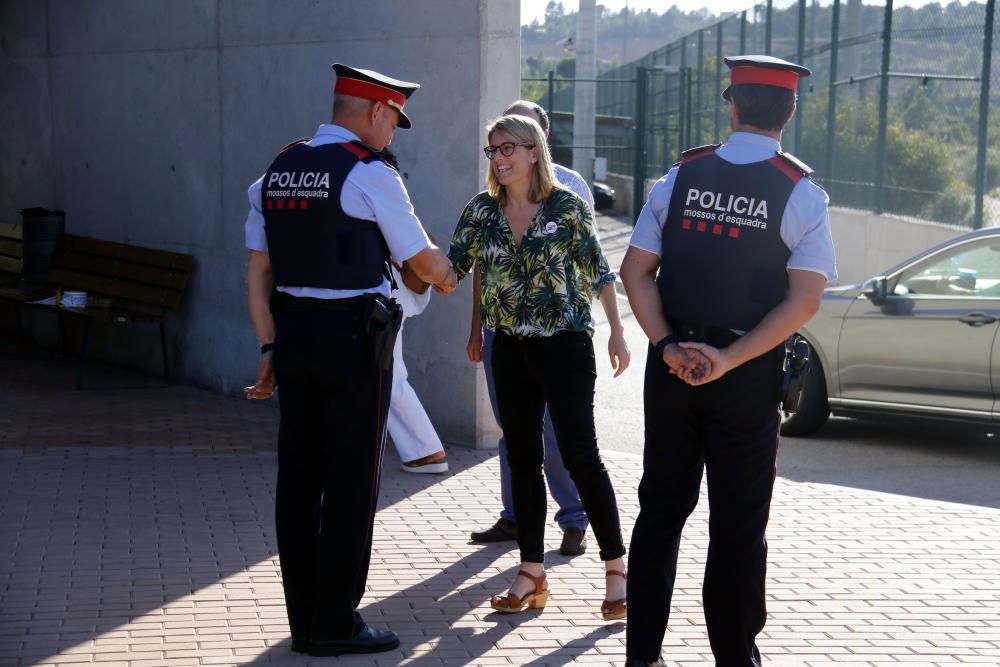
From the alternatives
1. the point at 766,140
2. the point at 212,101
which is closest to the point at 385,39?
the point at 212,101

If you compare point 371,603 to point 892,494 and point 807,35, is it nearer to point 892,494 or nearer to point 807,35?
point 892,494

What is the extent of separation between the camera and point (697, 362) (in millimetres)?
4074

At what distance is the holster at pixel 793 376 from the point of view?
A: 4.22 m

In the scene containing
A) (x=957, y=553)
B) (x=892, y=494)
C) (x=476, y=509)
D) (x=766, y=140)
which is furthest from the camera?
(x=892, y=494)

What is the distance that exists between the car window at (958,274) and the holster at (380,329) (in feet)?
17.3

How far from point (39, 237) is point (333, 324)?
8.40 m

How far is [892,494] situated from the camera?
7590 millimetres

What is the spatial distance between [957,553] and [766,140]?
3046 millimetres

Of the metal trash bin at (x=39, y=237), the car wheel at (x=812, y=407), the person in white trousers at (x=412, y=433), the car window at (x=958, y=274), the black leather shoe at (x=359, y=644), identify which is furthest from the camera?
the metal trash bin at (x=39, y=237)

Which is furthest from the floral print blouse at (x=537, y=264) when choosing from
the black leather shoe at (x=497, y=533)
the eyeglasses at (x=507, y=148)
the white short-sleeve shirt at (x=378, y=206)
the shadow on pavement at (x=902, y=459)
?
the shadow on pavement at (x=902, y=459)

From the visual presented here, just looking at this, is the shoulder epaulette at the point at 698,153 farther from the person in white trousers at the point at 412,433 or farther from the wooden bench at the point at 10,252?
the wooden bench at the point at 10,252

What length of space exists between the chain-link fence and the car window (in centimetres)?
687

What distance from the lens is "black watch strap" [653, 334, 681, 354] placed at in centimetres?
419

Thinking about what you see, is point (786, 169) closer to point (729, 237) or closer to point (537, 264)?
point (729, 237)
